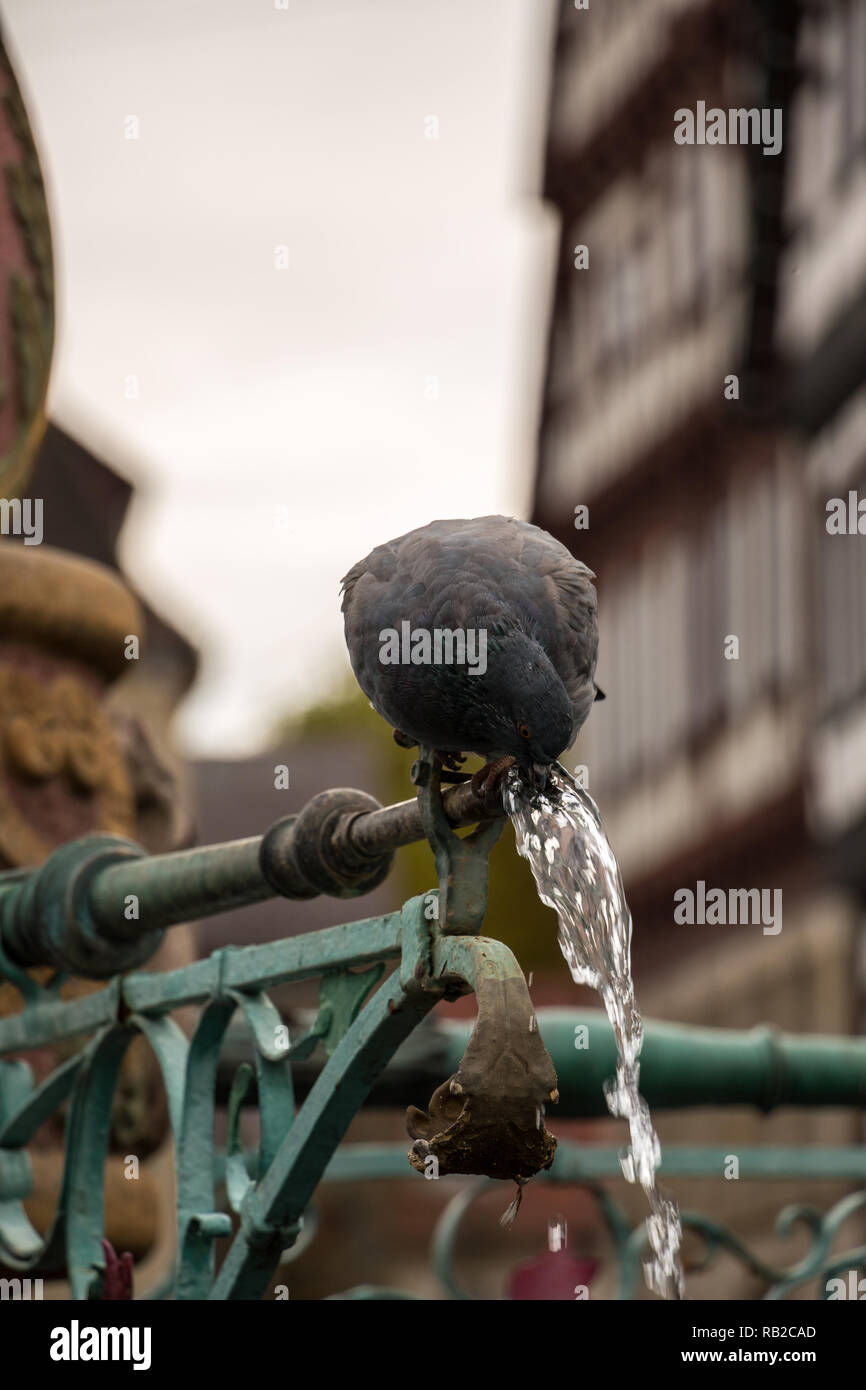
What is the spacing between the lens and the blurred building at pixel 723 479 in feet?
59.2

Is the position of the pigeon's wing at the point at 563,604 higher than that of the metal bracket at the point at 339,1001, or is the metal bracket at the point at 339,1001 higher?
the pigeon's wing at the point at 563,604

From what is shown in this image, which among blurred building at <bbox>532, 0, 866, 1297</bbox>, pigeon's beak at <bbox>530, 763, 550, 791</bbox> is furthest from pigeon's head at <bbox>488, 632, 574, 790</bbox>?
blurred building at <bbox>532, 0, 866, 1297</bbox>

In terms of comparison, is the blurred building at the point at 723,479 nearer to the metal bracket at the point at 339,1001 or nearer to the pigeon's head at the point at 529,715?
the metal bracket at the point at 339,1001

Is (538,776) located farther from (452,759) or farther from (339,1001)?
(339,1001)

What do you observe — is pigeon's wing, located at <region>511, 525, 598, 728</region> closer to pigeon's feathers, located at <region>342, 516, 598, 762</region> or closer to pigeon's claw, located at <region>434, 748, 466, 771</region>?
pigeon's feathers, located at <region>342, 516, 598, 762</region>

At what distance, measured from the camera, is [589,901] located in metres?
2.74

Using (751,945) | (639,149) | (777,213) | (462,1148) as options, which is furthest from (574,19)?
(462,1148)

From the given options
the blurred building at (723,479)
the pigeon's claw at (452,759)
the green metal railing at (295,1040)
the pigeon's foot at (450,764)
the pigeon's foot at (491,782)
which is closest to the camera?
the green metal railing at (295,1040)

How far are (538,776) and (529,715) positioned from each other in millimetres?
76

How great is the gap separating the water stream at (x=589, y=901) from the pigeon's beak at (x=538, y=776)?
10 mm

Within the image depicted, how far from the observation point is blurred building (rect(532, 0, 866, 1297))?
18031 mm

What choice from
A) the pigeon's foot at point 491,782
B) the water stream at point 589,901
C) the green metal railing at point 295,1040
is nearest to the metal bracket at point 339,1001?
the green metal railing at point 295,1040

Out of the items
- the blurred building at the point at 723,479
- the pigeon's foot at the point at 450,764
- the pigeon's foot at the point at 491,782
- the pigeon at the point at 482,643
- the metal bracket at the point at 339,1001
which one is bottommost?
the metal bracket at the point at 339,1001

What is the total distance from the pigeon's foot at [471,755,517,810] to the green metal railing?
0.02 m
